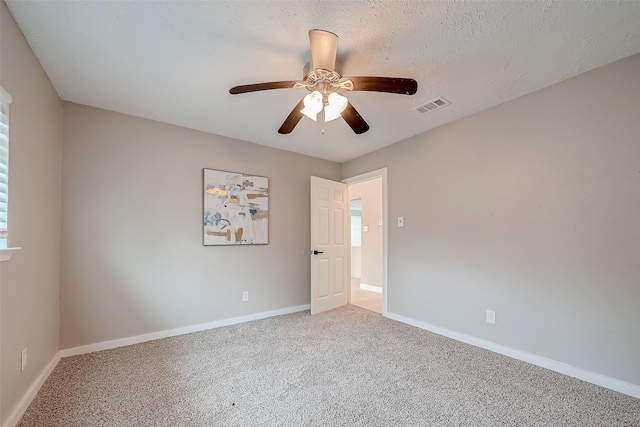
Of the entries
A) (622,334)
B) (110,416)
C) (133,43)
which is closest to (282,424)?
(110,416)

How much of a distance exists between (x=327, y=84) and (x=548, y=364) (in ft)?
9.09

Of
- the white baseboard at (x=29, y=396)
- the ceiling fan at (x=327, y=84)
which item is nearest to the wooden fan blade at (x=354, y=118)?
the ceiling fan at (x=327, y=84)

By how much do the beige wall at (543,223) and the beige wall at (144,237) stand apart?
2.14 metres

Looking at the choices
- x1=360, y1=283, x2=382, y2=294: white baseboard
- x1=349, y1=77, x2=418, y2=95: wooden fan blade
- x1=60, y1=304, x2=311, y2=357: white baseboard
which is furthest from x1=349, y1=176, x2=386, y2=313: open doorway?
x1=349, y1=77, x2=418, y2=95: wooden fan blade

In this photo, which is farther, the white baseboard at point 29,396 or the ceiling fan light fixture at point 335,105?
the ceiling fan light fixture at point 335,105

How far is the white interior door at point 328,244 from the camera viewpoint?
148 inches

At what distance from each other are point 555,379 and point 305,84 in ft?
9.21

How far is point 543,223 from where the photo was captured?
2.28m

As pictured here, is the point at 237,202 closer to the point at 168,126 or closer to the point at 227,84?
the point at 168,126

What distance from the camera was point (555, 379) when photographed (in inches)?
80.6

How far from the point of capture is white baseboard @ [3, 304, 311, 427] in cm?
164

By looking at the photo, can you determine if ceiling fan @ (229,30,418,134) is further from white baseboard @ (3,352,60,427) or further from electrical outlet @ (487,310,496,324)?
white baseboard @ (3,352,60,427)

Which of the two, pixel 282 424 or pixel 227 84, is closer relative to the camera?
pixel 282 424

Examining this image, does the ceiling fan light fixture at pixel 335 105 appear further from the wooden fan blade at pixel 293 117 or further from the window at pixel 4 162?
the window at pixel 4 162
